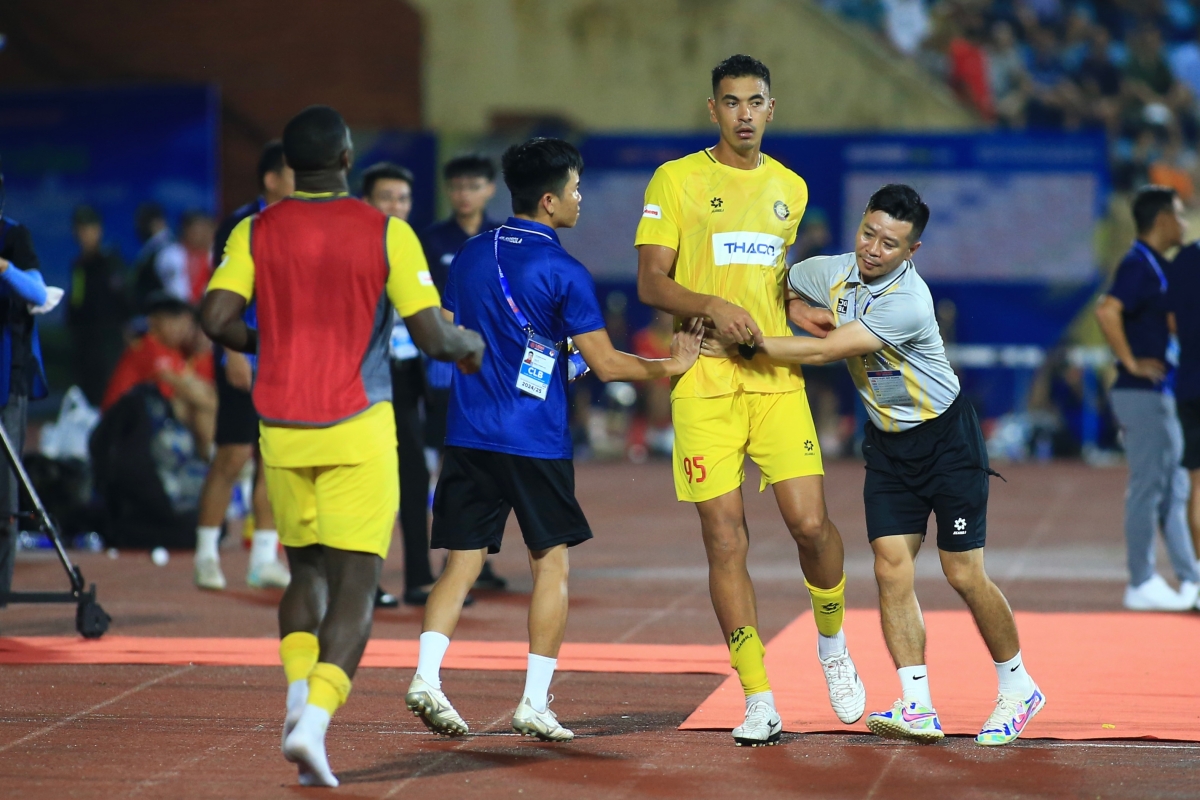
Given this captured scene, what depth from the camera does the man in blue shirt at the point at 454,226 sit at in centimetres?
811

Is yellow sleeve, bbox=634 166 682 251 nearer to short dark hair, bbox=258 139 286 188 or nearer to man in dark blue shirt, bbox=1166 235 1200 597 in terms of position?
short dark hair, bbox=258 139 286 188

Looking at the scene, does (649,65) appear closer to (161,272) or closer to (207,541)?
(161,272)

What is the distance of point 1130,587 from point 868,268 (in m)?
3.73

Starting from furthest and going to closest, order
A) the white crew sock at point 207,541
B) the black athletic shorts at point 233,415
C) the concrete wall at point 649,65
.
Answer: the concrete wall at point 649,65 → the white crew sock at point 207,541 → the black athletic shorts at point 233,415

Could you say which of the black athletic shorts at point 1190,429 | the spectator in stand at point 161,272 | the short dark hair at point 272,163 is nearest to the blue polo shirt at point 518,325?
the short dark hair at point 272,163

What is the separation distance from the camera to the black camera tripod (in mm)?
6984

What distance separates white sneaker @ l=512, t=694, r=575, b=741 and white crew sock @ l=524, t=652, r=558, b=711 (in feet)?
0.06

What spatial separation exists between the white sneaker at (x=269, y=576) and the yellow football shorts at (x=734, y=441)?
3.95m

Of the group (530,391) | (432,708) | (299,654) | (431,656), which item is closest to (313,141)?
(530,391)

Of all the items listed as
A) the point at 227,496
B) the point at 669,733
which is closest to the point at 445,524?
the point at 669,733

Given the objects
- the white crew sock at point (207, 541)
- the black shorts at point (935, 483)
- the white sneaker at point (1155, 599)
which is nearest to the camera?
the black shorts at point (935, 483)

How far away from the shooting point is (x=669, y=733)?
211 inches

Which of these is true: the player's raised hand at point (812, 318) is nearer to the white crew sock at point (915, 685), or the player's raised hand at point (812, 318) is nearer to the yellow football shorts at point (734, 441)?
the yellow football shorts at point (734, 441)

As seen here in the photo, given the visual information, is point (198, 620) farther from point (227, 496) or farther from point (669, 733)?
point (669, 733)
